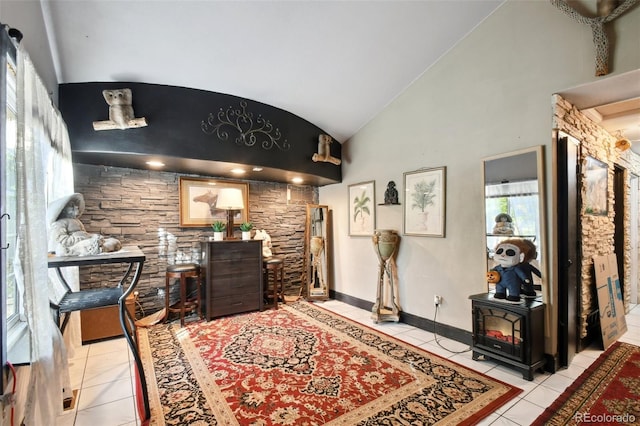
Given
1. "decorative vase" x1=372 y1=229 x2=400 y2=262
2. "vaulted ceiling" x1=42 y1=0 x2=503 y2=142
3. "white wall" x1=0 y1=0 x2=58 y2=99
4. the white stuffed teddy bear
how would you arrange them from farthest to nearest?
the white stuffed teddy bear
"decorative vase" x1=372 y1=229 x2=400 y2=262
"vaulted ceiling" x1=42 y1=0 x2=503 y2=142
"white wall" x1=0 y1=0 x2=58 y2=99

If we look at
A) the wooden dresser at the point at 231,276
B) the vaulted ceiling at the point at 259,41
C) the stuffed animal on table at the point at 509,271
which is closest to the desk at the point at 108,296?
the wooden dresser at the point at 231,276

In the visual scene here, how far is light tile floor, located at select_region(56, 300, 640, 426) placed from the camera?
6.22 ft

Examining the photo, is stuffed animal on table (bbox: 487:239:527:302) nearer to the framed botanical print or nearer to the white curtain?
the framed botanical print

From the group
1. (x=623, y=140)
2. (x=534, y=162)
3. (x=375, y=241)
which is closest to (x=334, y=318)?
(x=375, y=241)

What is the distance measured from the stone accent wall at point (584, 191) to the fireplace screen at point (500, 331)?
35.1 inches

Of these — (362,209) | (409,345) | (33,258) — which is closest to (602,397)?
(409,345)

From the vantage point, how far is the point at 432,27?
111 inches

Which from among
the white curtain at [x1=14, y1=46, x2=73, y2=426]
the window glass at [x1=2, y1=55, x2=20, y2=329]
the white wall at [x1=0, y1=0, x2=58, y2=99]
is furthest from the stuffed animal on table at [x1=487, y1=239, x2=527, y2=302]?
the white wall at [x1=0, y1=0, x2=58, y2=99]

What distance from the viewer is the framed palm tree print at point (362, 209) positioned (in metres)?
4.13

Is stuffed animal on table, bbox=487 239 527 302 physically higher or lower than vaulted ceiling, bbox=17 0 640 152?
lower

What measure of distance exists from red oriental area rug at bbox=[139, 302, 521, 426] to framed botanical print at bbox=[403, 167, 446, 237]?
1.30 meters

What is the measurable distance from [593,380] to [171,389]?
3341 mm

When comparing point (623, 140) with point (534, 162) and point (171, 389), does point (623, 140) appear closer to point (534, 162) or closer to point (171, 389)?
point (534, 162)

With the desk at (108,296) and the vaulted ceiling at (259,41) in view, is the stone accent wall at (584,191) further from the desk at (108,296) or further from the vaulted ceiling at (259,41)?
the desk at (108,296)
